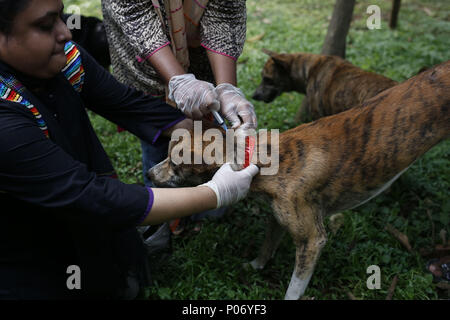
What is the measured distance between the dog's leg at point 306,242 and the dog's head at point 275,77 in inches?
121

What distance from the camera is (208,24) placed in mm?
3246

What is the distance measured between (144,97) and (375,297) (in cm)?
253

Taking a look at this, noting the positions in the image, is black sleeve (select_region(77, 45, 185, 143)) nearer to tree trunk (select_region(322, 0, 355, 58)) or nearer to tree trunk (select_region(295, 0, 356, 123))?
tree trunk (select_region(295, 0, 356, 123))

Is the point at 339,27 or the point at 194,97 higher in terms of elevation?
the point at 339,27

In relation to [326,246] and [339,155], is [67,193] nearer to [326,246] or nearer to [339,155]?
[339,155]

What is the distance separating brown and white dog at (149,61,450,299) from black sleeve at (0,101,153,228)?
0.82 meters

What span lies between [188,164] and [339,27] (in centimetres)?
413

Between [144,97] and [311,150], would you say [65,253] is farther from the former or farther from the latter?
[311,150]

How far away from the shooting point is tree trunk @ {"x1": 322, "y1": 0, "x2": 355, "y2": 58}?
5.89 meters

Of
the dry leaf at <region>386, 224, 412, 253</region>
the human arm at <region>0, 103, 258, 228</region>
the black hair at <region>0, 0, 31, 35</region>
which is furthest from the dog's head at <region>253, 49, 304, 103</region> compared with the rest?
the black hair at <region>0, 0, 31, 35</region>

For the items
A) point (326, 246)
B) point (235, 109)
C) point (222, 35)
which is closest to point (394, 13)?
point (326, 246)

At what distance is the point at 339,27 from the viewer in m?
5.97

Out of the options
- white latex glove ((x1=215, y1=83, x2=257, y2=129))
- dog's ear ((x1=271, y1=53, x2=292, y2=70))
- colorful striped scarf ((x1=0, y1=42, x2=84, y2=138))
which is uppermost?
colorful striped scarf ((x1=0, y1=42, x2=84, y2=138))
